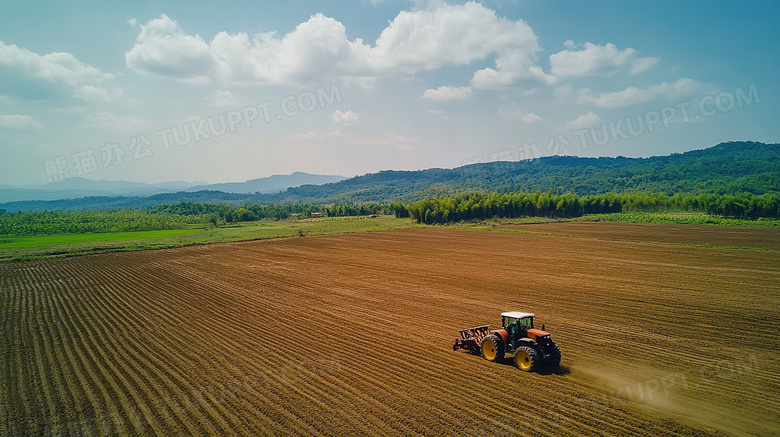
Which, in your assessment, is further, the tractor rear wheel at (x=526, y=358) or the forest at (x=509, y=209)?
the forest at (x=509, y=209)

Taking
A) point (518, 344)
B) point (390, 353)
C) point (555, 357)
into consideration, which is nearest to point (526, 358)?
point (518, 344)

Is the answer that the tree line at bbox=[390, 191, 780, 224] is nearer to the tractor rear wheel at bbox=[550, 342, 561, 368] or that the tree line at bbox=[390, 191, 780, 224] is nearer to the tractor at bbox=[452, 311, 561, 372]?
the tractor at bbox=[452, 311, 561, 372]

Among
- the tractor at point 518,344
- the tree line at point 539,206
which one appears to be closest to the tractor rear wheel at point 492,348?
the tractor at point 518,344

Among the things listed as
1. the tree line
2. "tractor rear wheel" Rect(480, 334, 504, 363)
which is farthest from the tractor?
the tree line

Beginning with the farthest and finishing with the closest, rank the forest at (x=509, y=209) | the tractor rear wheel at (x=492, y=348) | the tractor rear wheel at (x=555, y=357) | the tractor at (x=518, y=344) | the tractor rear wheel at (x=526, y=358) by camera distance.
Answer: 1. the forest at (x=509, y=209)
2. the tractor rear wheel at (x=492, y=348)
3. the tractor rear wheel at (x=555, y=357)
4. the tractor at (x=518, y=344)
5. the tractor rear wheel at (x=526, y=358)

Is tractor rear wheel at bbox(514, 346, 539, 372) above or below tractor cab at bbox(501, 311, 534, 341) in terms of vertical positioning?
below

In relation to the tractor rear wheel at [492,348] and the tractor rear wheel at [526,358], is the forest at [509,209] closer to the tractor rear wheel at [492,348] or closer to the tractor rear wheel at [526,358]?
the tractor rear wheel at [492,348]
